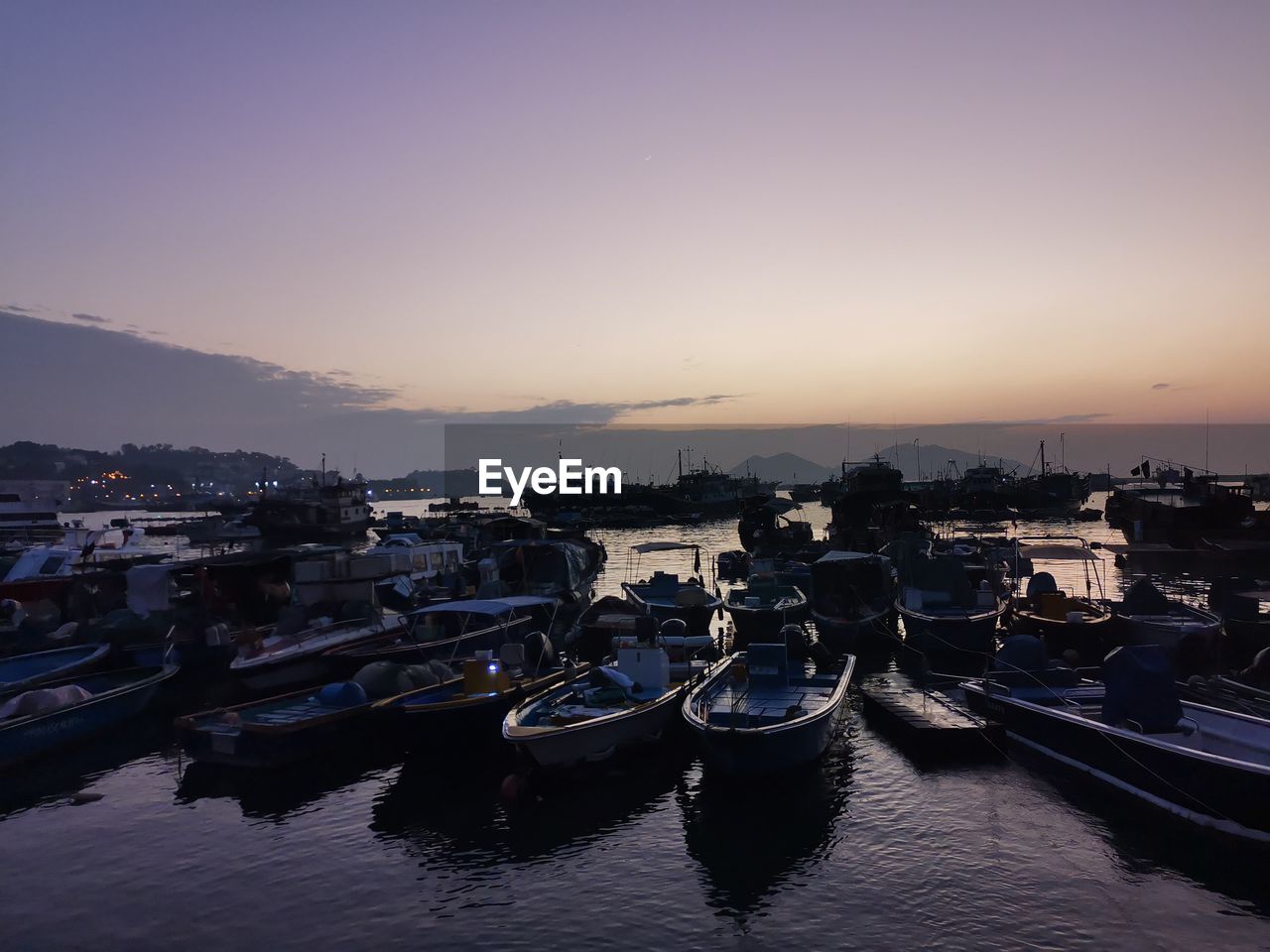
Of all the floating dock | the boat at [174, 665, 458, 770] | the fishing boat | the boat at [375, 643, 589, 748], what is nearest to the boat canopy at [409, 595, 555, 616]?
the boat at [174, 665, 458, 770]

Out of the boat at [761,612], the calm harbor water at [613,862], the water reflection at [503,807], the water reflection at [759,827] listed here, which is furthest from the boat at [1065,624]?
the water reflection at [503,807]

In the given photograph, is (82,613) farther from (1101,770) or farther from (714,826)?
(1101,770)

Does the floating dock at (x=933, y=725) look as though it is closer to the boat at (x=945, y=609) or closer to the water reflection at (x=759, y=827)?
the water reflection at (x=759, y=827)

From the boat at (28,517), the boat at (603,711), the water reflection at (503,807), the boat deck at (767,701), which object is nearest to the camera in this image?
the water reflection at (503,807)

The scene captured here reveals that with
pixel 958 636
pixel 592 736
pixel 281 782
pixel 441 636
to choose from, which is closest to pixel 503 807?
pixel 592 736

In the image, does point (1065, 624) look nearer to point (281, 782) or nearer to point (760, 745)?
point (760, 745)

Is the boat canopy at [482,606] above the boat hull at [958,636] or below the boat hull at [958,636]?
above

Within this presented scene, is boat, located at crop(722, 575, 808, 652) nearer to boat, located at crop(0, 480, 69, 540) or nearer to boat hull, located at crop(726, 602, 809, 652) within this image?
boat hull, located at crop(726, 602, 809, 652)
